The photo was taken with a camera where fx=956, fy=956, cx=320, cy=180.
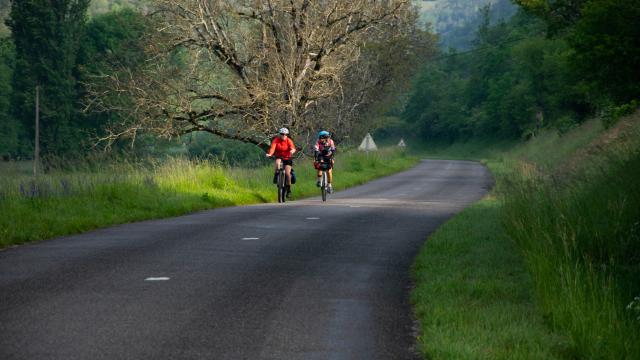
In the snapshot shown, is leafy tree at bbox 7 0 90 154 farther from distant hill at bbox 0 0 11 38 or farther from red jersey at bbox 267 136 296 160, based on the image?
distant hill at bbox 0 0 11 38

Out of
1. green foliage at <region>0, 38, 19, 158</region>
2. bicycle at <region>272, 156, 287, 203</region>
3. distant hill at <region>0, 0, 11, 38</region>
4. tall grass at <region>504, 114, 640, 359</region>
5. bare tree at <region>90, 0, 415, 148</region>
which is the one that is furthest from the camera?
distant hill at <region>0, 0, 11, 38</region>

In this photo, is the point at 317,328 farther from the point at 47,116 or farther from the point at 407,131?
the point at 407,131

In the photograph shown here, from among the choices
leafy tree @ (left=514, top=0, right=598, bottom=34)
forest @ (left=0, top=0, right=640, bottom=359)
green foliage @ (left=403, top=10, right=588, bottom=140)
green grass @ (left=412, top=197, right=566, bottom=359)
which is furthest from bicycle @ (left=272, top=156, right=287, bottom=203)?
green foliage @ (left=403, top=10, right=588, bottom=140)

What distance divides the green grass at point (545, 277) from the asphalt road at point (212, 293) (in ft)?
1.37

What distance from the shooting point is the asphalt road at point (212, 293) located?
23.9 ft

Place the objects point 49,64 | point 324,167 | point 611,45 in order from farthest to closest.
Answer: point 49,64 < point 611,45 < point 324,167

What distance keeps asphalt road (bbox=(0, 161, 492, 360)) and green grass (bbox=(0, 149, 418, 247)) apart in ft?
2.80

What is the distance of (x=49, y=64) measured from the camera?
74188mm

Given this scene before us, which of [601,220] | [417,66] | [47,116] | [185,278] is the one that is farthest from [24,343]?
[47,116]

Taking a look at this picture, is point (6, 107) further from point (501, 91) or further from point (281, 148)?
point (281, 148)

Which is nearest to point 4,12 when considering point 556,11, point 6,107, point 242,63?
point 6,107

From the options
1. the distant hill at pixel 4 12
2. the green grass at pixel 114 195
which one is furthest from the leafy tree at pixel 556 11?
the distant hill at pixel 4 12

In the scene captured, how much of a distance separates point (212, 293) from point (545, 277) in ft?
10.7

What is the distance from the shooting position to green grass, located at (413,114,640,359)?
7.25 meters
